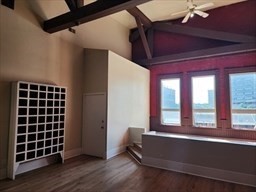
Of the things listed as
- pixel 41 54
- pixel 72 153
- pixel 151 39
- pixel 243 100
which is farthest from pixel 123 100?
pixel 243 100

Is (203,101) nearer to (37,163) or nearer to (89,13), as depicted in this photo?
(89,13)

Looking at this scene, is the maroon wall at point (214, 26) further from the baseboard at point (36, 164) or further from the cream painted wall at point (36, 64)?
the baseboard at point (36, 164)

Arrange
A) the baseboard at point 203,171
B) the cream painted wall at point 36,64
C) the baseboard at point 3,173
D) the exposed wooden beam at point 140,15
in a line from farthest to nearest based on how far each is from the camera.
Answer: the exposed wooden beam at point 140,15
the cream painted wall at point 36,64
the baseboard at point 3,173
the baseboard at point 203,171

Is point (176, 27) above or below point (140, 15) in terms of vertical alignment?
below

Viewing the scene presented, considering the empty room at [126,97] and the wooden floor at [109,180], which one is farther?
the empty room at [126,97]

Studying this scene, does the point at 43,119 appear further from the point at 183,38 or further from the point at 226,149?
the point at 183,38

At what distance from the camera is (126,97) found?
594 cm

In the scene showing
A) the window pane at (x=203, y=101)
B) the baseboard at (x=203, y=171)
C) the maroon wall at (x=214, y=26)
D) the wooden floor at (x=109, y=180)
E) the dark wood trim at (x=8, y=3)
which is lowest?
the wooden floor at (x=109, y=180)

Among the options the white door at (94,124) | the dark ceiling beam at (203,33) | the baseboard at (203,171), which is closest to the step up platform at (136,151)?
the baseboard at (203,171)

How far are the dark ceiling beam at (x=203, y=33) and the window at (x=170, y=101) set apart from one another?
184 centimetres

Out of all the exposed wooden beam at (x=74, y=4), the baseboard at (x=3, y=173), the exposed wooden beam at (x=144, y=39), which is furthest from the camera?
the exposed wooden beam at (x=144, y=39)

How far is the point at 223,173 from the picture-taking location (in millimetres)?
3557

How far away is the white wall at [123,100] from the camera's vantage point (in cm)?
517

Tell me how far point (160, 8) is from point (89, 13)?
3.53m
